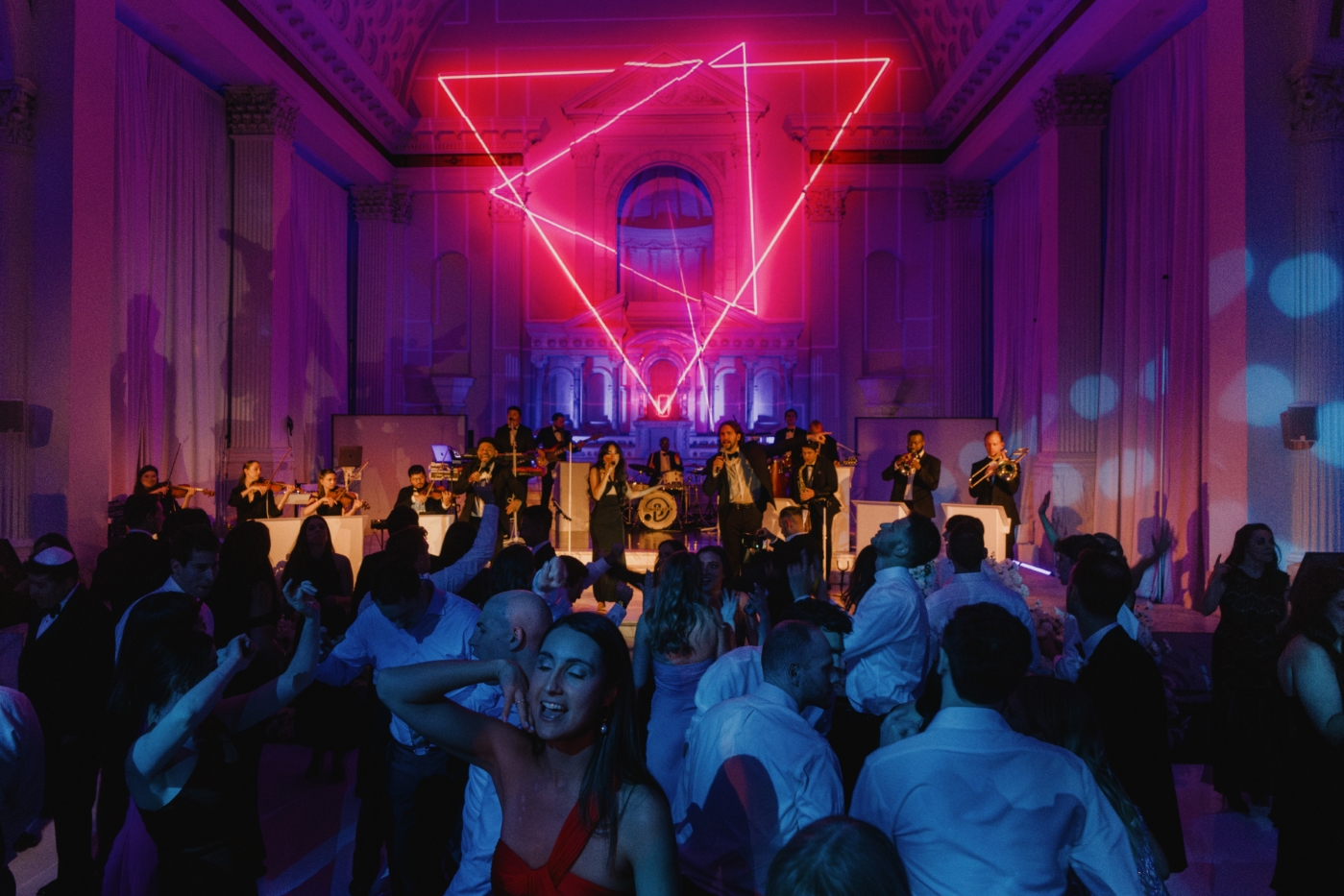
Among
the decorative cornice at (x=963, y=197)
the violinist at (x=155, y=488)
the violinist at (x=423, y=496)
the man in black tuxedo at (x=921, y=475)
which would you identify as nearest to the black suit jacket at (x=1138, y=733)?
the man in black tuxedo at (x=921, y=475)

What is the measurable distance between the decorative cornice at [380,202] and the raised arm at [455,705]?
16568 mm

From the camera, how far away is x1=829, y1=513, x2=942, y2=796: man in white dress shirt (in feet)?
11.0

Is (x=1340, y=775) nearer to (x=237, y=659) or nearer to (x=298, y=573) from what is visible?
(x=237, y=659)

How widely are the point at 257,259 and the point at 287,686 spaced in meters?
11.3

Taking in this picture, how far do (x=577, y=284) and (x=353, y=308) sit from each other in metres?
4.49

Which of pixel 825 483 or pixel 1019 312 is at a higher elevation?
pixel 1019 312

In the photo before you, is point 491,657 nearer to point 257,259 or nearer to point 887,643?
point 887,643

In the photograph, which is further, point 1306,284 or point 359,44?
point 359,44

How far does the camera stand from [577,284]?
17.0m

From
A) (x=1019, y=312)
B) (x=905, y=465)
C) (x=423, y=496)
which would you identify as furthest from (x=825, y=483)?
(x=1019, y=312)

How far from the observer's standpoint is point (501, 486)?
33.5ft

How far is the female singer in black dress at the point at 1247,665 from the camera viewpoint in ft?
14.4

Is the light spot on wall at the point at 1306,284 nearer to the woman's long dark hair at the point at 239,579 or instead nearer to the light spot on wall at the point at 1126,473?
the light spot on wall at the point at 1126,473

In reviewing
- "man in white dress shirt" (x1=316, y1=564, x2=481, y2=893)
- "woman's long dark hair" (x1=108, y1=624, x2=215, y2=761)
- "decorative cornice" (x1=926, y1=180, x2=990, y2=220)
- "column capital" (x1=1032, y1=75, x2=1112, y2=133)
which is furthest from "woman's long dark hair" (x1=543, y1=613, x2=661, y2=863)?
"decorative cornice" (x1=926, y1=180, x2=990, y2=220)
